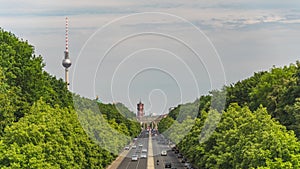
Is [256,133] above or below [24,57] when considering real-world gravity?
below

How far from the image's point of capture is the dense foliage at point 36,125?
171 ft

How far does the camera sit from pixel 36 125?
57469 millimetres

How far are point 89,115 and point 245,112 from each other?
3060cm

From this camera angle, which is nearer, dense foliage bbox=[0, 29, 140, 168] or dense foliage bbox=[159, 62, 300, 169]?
dense foliage bbox=[159, 62, 300, 169]

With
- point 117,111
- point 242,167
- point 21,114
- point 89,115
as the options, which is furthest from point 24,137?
point 117,111

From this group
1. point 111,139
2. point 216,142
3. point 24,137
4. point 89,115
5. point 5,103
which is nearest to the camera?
point 24,137

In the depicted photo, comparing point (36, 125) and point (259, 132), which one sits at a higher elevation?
point (36, 125)

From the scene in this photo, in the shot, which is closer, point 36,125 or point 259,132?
point 36,125

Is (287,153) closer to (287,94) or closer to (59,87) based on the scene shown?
(287,94)

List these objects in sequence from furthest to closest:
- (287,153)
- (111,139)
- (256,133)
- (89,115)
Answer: (111,139) → (89,115) → (256,133) → (287,153)

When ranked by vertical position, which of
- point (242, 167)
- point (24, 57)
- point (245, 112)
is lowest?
point (242, 167)

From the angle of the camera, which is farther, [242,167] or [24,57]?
[24,57]

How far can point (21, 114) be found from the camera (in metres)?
78.8

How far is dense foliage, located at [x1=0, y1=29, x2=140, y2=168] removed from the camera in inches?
2055
